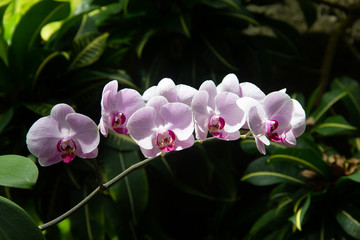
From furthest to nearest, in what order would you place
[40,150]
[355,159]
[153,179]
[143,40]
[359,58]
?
[359,58] < [153,179] < [143,40] < [355,159] < [40,150]

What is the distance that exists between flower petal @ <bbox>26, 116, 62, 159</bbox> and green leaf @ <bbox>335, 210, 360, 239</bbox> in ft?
3.10

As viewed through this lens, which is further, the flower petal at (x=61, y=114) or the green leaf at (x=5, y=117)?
the green leaf at (x=5, y=117)

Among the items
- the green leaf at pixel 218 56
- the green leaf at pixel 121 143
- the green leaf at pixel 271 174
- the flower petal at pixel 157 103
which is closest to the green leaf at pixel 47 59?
the green leaf at pixel 121 143

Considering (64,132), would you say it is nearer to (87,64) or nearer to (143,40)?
(87,64)

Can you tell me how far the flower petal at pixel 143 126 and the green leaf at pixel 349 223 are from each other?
0.85 m

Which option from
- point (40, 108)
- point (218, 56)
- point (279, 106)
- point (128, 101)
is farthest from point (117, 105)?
point (218, 56)

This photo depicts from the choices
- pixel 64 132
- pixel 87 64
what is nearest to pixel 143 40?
pixel 87 64

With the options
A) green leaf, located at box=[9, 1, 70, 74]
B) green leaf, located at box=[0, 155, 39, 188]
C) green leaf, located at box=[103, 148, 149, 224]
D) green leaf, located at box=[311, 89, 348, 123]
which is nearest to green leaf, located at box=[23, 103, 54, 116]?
green leaf, located at box=[9, 1, 70, 74]

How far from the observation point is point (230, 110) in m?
0.57

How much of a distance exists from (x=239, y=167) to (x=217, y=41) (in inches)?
26.8

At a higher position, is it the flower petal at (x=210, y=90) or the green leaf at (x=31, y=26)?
the flower petal at (x=210, y=90)

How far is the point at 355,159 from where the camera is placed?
4.21ft

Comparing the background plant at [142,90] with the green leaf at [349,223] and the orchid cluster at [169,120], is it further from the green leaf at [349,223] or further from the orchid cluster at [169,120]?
the orchid cluster at [169,120]

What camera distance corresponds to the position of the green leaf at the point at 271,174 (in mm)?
1323
